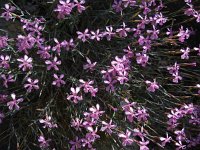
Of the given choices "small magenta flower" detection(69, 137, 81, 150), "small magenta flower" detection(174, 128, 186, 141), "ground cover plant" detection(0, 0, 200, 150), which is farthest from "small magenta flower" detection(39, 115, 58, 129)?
"small magenta flower" detection(174, 128, 186, 141)

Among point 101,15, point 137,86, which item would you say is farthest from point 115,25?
point 137,86

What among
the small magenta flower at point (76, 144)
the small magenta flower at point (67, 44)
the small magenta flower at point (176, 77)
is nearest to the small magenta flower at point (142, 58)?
the small magenta flower at point (176, 77)

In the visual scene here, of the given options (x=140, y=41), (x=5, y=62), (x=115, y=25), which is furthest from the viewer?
(x=115, y=25)

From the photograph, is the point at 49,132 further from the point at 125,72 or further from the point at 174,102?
the point at 174,102

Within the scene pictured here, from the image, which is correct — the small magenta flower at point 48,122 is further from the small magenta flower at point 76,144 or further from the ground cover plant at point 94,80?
the small magenta flower at point 76,144

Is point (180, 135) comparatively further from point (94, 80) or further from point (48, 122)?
point (48, 122)

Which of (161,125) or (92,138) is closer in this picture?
(92,138)

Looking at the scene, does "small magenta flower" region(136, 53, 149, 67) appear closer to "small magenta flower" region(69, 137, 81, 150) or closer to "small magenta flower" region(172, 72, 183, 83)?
"small magenta flower" region(172, 72, 183, 83)

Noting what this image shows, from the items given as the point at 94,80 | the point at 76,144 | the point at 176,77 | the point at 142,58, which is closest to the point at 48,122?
the point at 76,144

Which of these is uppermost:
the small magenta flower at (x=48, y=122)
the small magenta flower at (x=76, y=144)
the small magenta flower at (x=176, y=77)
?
the small magenta flower at (x=176, y=77)
